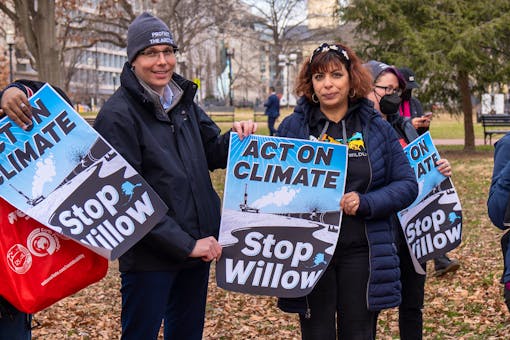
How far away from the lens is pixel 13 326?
11.9ft

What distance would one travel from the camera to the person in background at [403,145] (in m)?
5.18

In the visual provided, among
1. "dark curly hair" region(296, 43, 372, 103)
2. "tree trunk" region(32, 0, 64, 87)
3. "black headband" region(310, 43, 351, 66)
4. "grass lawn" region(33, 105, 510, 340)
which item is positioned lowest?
"grass lawn" region(33, 105, 510, 340)

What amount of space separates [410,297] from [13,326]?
105 inches

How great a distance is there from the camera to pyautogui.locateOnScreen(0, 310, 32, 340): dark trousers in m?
3.60

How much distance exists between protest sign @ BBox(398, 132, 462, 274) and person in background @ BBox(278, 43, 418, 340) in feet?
3.25

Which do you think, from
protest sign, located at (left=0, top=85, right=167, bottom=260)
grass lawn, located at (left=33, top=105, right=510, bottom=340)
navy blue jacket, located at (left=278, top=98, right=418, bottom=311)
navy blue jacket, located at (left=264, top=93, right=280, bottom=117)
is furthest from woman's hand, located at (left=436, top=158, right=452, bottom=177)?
navy blue jacket, located at (left=264, top=93, right=280, bottom=117)

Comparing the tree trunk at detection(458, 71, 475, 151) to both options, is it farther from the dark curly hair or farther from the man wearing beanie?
the man wearing beanie

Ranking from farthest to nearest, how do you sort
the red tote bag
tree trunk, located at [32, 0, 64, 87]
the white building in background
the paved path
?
the white building in background < the paved path < tree trunk, located at [32, 0, 64, 87] < the red tote bag

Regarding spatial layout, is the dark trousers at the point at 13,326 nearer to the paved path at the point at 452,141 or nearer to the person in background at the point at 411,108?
the person in background at the point at 411,108

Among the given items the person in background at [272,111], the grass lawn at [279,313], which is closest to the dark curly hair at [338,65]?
the grass lawn at [279,313]

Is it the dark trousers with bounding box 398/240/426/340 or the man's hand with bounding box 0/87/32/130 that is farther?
the dark trousers with bounding box 398/240/426/340

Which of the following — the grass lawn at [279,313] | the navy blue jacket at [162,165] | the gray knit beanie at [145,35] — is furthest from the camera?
the grass lawn at [279,313]

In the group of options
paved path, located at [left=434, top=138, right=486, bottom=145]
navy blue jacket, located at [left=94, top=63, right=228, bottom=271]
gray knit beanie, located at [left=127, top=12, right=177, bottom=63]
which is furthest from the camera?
paved path, located at [left=434, top=138, right=486, bottom=145]

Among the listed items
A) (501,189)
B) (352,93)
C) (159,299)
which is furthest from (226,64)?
(501,189)
